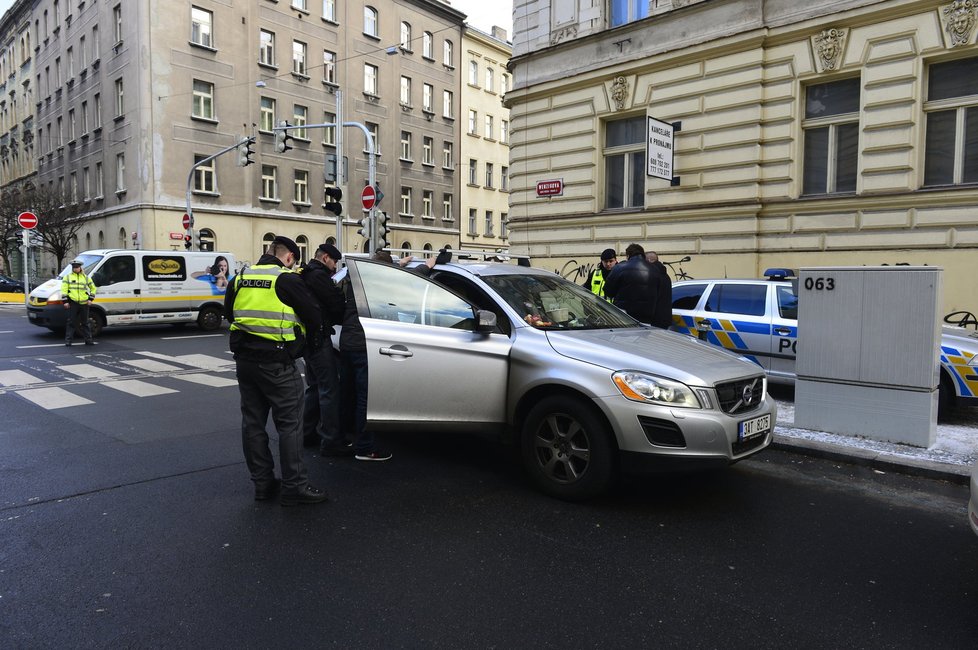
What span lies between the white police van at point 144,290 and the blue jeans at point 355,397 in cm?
990

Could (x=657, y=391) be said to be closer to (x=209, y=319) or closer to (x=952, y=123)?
(x=952, y=123)

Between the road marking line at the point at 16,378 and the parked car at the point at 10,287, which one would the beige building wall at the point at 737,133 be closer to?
the road marking line at the point at 16,378

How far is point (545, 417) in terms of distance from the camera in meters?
4.83

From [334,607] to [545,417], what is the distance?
6.72 ft

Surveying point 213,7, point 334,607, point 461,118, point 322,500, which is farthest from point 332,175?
point 461,118

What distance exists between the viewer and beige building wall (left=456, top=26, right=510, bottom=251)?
155 feet

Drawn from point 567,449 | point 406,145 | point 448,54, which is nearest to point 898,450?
point 567,449

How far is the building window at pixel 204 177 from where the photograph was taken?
108 ft

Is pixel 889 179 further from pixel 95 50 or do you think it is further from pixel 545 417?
pixel 95 50

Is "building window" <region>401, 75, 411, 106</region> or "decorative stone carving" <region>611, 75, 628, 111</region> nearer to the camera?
"decorative stone carving" <region>611, 75, 628, 111</region>

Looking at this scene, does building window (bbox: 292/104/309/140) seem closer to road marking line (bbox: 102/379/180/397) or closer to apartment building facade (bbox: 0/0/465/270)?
apartment building facade (bbox: 0/0/465/270)

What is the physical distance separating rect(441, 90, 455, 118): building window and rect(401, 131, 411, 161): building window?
3.53 meters

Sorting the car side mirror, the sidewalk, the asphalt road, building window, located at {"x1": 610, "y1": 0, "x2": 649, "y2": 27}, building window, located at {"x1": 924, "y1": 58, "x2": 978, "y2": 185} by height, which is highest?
building window, located at {"x1": 610, "y1": 0, "x2": 649, "y2": 27}

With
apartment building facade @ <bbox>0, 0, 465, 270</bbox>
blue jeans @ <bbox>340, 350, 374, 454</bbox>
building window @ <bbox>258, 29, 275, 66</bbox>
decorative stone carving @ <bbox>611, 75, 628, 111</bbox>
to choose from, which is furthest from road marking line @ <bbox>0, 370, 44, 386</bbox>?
building window @ <bbox>258, 29, 275, 66</bbox>
